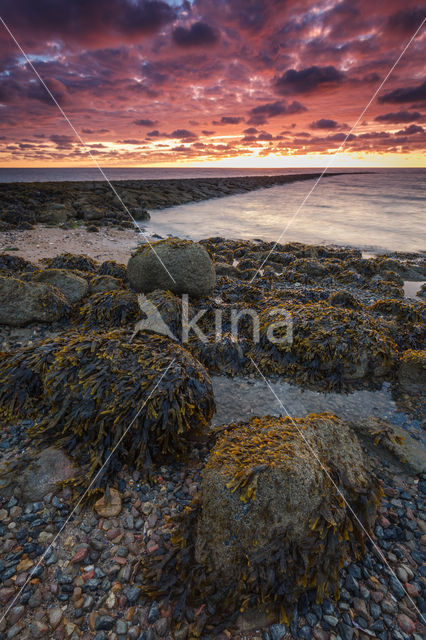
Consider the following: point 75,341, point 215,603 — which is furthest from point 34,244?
point 215,603

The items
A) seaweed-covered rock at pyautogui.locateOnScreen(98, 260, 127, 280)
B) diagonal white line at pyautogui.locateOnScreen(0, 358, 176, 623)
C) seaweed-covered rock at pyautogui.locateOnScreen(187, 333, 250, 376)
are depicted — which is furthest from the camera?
seaweed-covered rock at pyautogui.locateOnScreen(98, 260, 127, 280)

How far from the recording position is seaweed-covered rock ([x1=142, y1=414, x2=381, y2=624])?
6.45ft

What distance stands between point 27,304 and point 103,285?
159 cm

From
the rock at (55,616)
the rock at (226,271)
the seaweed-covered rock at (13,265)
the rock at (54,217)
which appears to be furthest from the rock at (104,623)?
the rock at (54,217)

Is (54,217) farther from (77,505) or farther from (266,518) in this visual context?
(266,518)

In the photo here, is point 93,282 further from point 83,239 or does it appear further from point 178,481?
point 83,239

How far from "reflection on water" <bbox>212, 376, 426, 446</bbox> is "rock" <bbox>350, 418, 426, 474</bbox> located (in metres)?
0.24

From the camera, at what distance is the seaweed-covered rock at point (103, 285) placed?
6371 mm

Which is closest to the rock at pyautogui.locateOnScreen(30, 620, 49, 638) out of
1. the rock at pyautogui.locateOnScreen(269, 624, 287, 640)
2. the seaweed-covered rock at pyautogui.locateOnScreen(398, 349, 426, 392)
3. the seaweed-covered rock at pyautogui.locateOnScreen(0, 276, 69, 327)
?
the rock at pyautogui.locateOnScreen(269, 624, 287, 640)

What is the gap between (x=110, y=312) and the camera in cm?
536

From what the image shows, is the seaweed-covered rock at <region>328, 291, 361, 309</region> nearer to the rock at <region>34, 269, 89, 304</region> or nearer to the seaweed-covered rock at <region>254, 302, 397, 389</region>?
the seaweed-covered rock at <region>254, 302, 397, 389</region>

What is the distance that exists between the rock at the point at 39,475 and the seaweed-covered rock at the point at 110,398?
11cm

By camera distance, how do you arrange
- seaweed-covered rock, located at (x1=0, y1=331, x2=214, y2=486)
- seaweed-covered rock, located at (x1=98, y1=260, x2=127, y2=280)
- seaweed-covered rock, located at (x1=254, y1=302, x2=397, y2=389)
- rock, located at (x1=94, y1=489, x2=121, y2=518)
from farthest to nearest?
seaweed-covered rock, located at (x1=98, y1=260, x2=127, y2=280) < seaweed-covered rock, located at (x1=254, y1=302, x2=397, y2=389) < seaweed-covered rock, located at (x1=0, y1=331, x2=214, y2=486) < rock, located at (x1=94, y1=489, x2=121, y2=518)

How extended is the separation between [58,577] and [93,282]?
5209 millimetres
